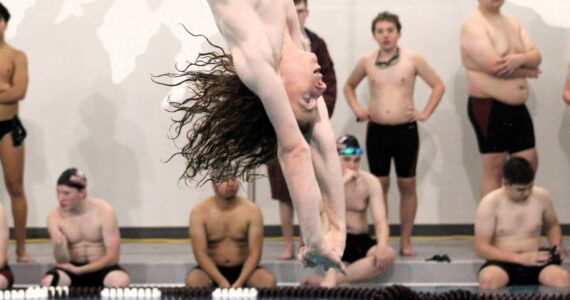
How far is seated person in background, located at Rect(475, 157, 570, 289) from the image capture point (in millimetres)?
7297

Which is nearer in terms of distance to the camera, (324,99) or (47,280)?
(47,280)

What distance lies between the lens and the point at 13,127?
803cm

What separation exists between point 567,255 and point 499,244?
72 centimetres

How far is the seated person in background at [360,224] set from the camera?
7520 mm

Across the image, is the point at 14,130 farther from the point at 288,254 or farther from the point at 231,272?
the point at 288,254

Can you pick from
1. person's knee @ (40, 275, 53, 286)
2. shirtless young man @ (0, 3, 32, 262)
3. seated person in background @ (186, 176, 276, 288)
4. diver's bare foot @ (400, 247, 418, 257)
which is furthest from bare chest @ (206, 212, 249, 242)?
shirtless young man @ (0, 3, 32, 262)

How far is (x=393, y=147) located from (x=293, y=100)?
4054 millimetres

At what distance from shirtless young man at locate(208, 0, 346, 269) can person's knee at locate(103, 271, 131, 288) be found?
3318 millimetres

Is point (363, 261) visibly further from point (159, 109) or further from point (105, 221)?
point (159, 109)

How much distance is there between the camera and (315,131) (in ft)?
13.8

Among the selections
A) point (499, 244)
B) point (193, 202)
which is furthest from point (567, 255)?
point (193, 202)

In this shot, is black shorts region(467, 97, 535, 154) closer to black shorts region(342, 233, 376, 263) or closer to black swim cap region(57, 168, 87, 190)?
black shorts region(342, 233, 376, 263)

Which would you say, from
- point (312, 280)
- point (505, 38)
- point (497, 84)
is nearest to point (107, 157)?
point (312, 280)

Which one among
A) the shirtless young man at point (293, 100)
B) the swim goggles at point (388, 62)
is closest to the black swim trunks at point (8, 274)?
the swim goggles at point (388, 62)
